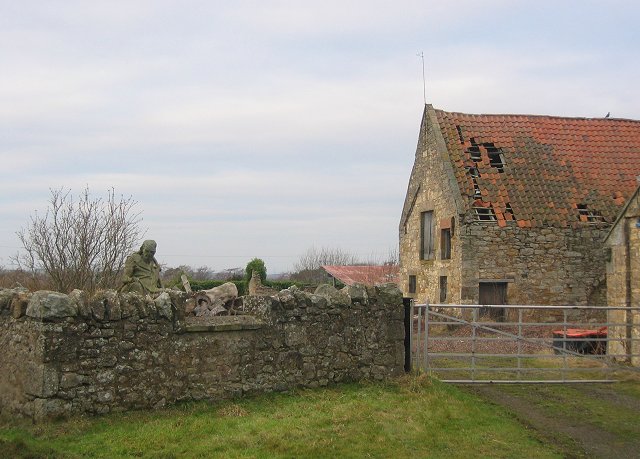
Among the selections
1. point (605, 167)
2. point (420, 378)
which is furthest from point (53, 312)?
point (605, 167)

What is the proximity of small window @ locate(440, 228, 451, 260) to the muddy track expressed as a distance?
9264mm

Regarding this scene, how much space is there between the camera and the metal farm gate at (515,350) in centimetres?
1212

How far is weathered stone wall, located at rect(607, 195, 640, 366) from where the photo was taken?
51.4 feet

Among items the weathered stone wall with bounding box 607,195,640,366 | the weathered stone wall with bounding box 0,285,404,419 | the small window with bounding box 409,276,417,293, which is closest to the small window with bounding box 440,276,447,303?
the small window with bounding box 409,276,417,293

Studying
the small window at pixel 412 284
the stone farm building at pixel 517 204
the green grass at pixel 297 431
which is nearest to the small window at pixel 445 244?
the stone farm building at pixel 517 204

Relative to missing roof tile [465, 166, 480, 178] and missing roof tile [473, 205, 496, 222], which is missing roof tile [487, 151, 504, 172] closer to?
missing roof tile [465, 166, 480, 178]

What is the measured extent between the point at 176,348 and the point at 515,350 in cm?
876

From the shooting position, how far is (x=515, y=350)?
1551 cm

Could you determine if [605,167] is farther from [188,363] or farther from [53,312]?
[53,312]

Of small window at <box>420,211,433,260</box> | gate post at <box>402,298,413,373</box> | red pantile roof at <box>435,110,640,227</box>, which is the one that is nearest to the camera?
gate post at <box>402,298,413,373</box>

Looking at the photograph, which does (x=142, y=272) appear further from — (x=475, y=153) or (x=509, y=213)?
(x=475, y=153)

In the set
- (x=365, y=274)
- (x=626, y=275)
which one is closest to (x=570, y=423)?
(x=626, y=275)

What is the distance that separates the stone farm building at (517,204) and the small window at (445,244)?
A: 0.10 feet

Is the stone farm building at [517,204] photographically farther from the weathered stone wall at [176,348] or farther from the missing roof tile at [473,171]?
the weathered stone wall at [176,348]
